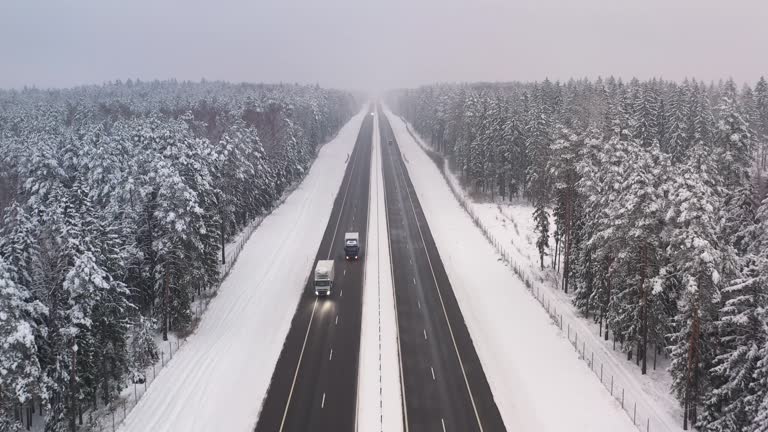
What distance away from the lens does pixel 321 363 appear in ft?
121

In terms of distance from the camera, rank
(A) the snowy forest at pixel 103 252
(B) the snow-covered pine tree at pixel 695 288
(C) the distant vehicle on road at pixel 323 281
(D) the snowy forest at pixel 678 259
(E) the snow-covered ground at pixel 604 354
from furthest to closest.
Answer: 1. (C) the distant vehicle on road at pixel 323 281
2. (E) the snow-covered ground at pixel 604 354
3. (A) the snowy forest at pixel 103 252
4. (B) the snow-covered pine tree at pixel 695 288
5. (D) the snowy forest at pixel 678 259

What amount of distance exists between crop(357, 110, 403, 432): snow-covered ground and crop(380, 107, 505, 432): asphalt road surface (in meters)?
0.68

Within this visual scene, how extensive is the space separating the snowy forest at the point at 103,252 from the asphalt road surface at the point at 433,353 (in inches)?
667

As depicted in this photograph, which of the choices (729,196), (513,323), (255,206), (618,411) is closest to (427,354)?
(513,323)

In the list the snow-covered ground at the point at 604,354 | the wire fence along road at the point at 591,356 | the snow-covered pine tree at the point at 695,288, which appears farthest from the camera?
the snow-covered ground at the point at 604,354

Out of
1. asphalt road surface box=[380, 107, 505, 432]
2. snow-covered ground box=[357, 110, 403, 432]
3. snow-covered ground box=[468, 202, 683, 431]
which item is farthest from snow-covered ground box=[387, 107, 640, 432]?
snow-covered ground box=[357, 110, 403, 432]

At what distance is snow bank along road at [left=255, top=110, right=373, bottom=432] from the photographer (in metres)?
30.3

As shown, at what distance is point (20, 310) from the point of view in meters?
25.1

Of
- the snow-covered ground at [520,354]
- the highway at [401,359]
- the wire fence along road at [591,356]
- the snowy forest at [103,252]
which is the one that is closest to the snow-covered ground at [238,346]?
the highway at [401,359]

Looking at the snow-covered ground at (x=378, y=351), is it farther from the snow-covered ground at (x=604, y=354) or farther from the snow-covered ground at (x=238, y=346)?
the snow-covered ground at (x=604, y=354)

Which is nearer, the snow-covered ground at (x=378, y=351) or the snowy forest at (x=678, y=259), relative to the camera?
the snowy forest at (x=678, y=259)

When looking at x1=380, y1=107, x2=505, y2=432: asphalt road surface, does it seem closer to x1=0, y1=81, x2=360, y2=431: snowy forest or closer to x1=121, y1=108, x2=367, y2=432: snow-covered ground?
x1=121, y1=108, x2=367, y2=432: snow-covered ground

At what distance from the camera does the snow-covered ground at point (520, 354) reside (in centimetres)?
3056

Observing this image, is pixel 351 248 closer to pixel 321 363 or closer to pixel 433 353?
pixel 433 353
